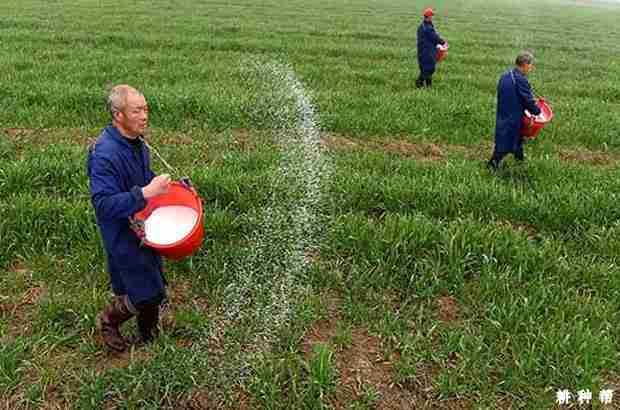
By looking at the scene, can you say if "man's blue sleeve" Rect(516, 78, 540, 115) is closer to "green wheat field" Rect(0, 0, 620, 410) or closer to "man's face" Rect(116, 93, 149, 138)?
"green wheat field" Rect(0, 0, 620, 410)

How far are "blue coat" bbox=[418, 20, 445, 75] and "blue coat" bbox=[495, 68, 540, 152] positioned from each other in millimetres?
4898

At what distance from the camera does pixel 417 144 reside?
25.5ft

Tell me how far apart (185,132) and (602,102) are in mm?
8704

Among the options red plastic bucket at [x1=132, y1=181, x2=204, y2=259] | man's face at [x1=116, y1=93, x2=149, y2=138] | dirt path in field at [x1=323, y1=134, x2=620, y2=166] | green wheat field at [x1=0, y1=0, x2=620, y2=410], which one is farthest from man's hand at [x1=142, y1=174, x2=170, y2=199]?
dirt path in field at [x1=323, y1=134, x2=620, y2=166]

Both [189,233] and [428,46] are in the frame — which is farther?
[428,46]

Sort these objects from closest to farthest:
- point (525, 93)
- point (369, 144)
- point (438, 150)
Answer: point (525, 93), point (438, 150), point (369, 144)

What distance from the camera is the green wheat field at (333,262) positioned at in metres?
3.27

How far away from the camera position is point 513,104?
6.43 metres

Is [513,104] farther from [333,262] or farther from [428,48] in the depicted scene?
[428,48]

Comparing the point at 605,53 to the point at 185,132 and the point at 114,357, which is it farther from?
the point at 114,357

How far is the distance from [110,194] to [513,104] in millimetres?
5398

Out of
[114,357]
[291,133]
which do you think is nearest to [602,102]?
[291,133]

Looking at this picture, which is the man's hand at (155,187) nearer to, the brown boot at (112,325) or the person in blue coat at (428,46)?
the brown boot at (112,325)

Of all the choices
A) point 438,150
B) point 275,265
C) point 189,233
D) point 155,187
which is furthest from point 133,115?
point 438,150
